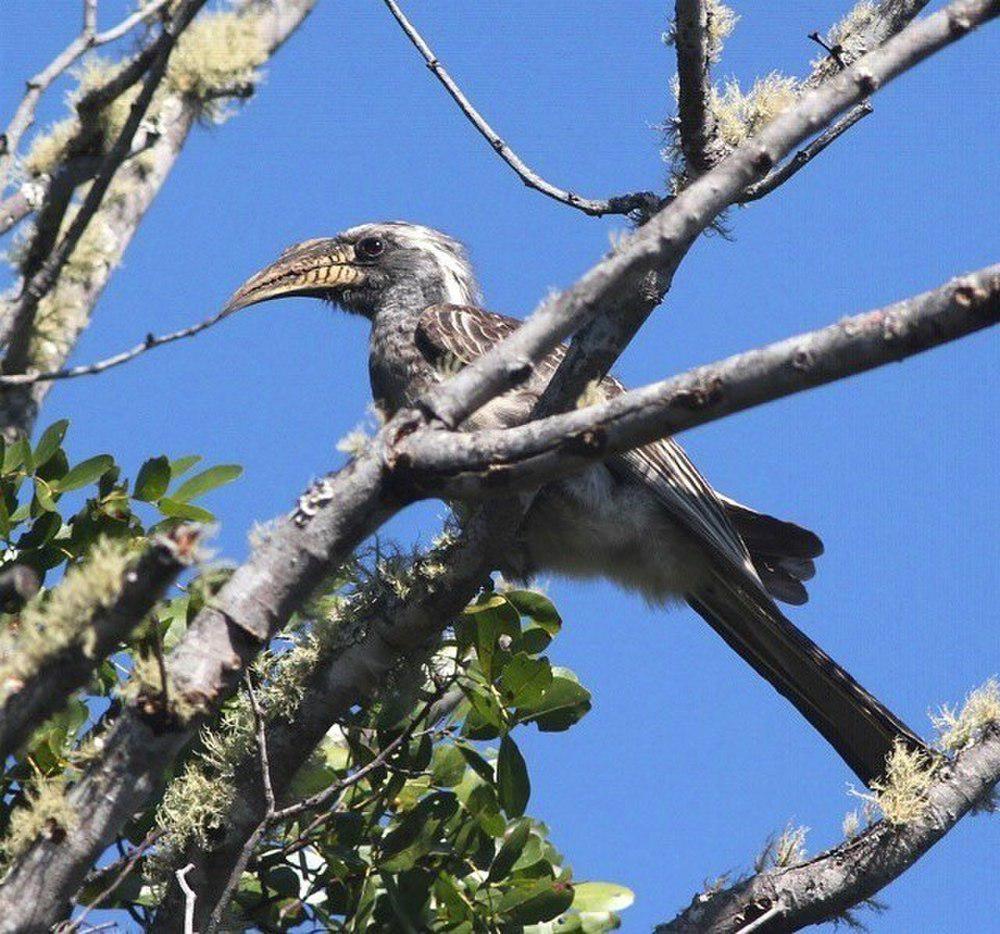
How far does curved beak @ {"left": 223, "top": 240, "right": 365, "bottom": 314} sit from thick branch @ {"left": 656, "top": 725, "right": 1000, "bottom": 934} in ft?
9.31

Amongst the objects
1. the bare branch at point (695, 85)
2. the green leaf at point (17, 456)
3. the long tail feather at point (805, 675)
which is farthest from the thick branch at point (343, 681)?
the long tail feather at point (805, 675)

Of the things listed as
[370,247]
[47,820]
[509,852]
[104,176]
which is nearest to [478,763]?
[509,852]

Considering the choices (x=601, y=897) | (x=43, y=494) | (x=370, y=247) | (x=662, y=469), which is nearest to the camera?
(x=43, y=494)

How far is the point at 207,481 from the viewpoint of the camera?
3.49 m

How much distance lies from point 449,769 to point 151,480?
3.01 feet

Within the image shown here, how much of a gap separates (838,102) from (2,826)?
207cm

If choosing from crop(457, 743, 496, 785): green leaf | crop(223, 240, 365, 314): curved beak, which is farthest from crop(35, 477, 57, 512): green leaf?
crop(223, 240, 365, 314): curved beak

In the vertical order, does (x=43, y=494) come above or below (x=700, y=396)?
above

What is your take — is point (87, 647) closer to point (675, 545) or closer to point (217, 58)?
point (217, 58)

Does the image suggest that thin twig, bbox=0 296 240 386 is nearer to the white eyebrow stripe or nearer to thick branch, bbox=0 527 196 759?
Answer: thick branch, bbox=0 527 196 759

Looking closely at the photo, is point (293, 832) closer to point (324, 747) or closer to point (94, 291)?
point (324, 747)

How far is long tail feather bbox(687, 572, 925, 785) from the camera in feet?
13.8

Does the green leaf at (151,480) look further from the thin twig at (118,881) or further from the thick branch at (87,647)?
the thick branch at (87,647)

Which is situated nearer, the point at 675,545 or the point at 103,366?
the point at 103,366
